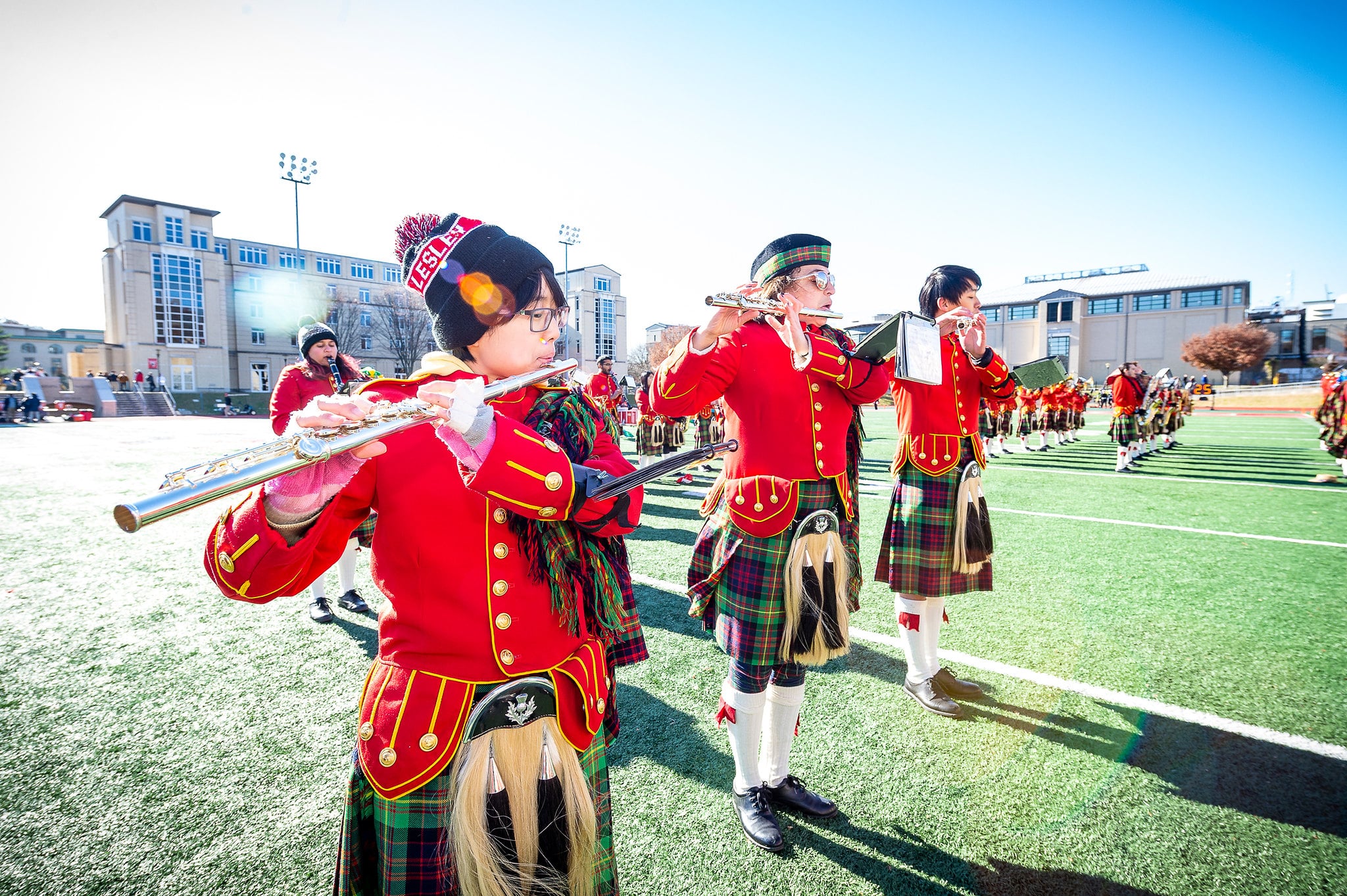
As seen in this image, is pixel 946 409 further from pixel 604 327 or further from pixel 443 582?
pixel 604 327

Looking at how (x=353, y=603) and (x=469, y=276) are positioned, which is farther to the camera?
(x=353, y=603)

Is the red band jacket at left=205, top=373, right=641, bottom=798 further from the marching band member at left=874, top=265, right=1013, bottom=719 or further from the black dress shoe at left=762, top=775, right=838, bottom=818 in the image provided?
the marching band member at left=874, top=265, right=1013, bottom=719

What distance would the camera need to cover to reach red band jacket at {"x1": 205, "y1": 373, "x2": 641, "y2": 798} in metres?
1.31

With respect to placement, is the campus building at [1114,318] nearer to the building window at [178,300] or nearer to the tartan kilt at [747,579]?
the tartan kilt at [747,579]

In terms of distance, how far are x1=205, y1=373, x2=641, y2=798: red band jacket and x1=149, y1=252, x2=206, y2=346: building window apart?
63.6 m

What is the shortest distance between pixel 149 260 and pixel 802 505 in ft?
213

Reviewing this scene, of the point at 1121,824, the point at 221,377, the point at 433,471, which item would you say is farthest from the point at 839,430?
the point at 221,377

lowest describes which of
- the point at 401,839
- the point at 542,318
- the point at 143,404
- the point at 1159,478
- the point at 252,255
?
the point at 1159,478

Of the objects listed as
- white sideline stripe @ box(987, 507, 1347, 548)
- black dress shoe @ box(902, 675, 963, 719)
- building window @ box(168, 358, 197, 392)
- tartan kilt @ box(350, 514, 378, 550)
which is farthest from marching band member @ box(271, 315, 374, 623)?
Result: building window @ box(168, 358, 197, 392)

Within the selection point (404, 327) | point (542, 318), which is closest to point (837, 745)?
point (542, 318)

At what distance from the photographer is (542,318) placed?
1617mm

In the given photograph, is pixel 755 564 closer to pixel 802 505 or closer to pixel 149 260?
pixel 802 505

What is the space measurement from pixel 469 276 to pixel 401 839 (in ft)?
4.45

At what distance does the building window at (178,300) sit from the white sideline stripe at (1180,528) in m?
62.4
